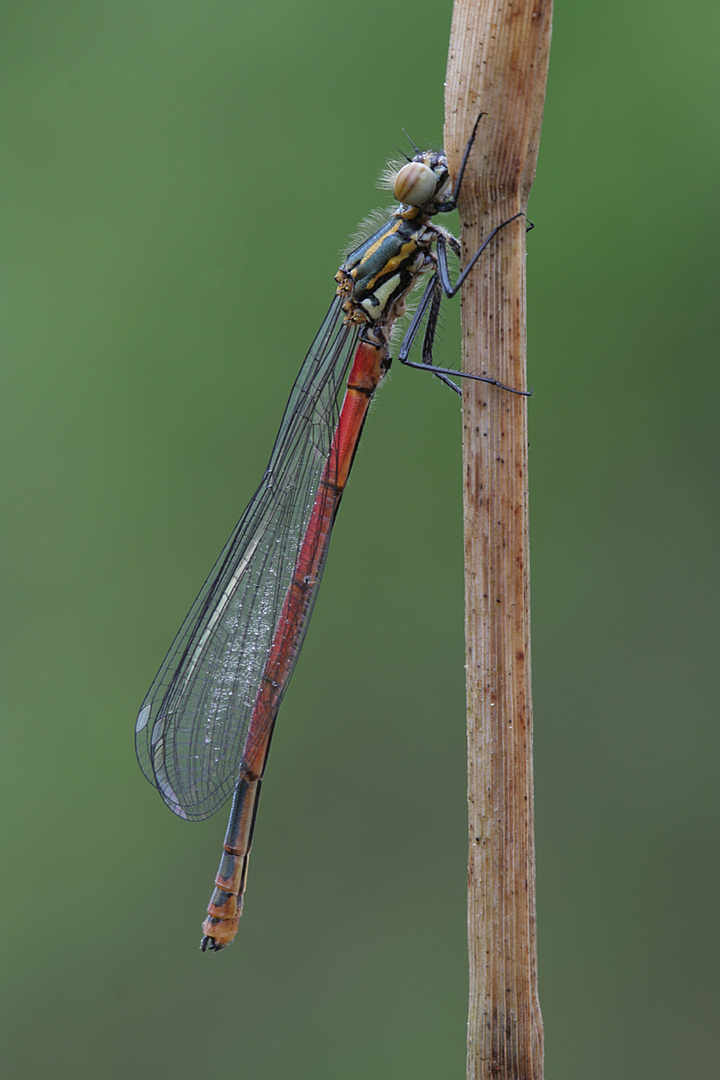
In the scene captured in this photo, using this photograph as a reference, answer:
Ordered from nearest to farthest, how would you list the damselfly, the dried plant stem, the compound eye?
the dried plant stem < the compound eye < the damselfly

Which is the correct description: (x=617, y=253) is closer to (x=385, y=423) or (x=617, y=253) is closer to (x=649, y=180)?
(x=649, y=180)

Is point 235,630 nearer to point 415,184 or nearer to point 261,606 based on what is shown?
point 261,606

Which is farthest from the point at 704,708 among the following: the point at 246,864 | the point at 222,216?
the point at 222,216

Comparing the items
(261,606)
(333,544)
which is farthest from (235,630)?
(333,544)

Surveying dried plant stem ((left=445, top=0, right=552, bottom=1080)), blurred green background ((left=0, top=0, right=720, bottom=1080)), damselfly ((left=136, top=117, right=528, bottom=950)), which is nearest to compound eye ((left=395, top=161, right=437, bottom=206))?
damselfly ((left=136, top=117, right=528, bottom=950))

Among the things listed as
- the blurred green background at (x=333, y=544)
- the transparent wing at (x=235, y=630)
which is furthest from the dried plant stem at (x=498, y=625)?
the blurred green background at (x=333, y=544)

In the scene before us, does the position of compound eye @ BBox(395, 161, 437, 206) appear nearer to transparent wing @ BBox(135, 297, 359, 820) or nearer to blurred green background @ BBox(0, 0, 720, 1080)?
transparent wing @ BBox(135, 297, 359, 820)

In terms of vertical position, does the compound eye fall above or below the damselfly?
above
